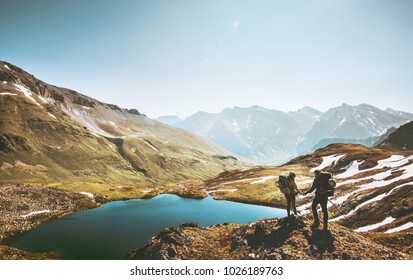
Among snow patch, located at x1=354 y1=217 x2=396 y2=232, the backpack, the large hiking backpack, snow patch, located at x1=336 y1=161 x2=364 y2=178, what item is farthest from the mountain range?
snow patch, located at x1=336 y1=161 x2=364 y2=178

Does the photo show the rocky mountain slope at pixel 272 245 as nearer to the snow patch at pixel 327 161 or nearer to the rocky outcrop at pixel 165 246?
the rocky outcrop at pixel 165 246

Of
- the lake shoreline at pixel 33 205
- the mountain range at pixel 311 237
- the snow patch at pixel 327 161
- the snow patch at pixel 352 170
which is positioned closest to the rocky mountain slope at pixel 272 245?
the mountain range at pixel 311 237

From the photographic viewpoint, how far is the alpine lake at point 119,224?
36.4 metres

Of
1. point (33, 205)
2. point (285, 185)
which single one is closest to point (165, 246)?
point (285, 185)

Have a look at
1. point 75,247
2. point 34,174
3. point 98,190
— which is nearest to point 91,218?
point 75,247

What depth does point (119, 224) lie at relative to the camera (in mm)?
48406

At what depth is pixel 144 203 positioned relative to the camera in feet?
236

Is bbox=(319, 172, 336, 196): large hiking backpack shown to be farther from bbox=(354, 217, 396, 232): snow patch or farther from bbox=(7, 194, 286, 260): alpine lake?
bbox=(7, 194, 286, 260): alpine lake

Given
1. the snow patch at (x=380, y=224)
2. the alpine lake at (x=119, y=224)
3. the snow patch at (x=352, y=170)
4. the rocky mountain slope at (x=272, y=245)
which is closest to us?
the rocky mountain slope at (x=272, y=245)

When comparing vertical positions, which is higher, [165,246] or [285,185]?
[285,185]

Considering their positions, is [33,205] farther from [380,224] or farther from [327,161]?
[327,161]

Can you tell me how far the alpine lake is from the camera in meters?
36.4
